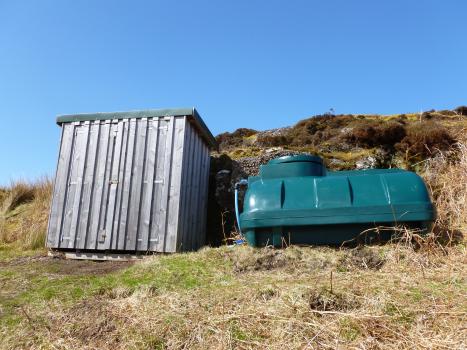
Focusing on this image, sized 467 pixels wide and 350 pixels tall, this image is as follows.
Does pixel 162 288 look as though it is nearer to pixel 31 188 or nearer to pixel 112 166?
pixel 112 166

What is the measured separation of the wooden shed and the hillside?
58cm

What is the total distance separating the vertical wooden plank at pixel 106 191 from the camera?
5805mm

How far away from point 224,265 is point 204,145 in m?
3.73

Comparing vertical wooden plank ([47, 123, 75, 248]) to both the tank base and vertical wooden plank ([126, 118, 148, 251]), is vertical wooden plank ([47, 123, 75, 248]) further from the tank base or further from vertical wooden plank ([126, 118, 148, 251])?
the tank base

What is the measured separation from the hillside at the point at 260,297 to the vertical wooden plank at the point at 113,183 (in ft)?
1.70

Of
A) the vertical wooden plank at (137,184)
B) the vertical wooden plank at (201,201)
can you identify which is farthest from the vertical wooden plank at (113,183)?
the vertical wooden plank at (201,201)

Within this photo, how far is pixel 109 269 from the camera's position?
4.82 m

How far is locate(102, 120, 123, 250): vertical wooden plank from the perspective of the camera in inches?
228

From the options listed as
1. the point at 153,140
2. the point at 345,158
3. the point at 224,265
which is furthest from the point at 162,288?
the point at 345,158

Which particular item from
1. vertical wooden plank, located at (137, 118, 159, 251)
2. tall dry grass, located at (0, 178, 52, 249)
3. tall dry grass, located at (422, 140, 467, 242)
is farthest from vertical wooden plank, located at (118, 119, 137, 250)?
tall dry grass, located at (422, 140, 467, 242)

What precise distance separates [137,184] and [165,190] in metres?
0.52

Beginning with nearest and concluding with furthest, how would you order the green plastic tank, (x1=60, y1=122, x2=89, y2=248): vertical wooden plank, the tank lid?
1. the green plastic tank
2. the tank lid
3. (x1=60, y1=122, x2=89, y2=248): vertical wooden plank

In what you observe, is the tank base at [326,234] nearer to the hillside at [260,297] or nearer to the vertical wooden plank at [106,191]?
the hillside at [260,297]

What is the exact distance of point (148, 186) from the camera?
5.87 meters
